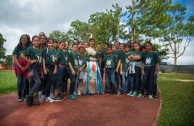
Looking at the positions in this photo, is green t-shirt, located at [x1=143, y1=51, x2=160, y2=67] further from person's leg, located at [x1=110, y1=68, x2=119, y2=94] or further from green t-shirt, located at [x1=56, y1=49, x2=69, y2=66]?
green t-shirt, located at [x1=56, y1=49, x2=69, y2=66]

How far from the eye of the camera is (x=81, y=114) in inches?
170

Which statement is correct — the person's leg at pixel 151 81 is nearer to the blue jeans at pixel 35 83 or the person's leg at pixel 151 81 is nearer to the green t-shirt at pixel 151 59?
the green t-shirt at pixel 151 59

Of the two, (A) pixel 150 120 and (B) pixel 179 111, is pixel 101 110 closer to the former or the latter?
(A) pixel 150 120

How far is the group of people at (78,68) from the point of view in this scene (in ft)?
18.0

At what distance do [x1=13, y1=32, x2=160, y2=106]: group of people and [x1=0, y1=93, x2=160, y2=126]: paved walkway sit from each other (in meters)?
0.54

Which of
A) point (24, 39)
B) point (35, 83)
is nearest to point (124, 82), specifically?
point (35, 83)

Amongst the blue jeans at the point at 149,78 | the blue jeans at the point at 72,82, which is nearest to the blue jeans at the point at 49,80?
the blue jeans at the point at 72,82

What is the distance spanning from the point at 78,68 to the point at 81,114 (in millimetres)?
2462

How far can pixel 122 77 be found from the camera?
288 inches

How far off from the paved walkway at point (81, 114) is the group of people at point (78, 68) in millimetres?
544

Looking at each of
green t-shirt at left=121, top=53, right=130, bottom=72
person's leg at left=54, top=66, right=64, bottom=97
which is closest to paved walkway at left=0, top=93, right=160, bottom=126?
person's leg at left=54, top=66, right=64, bottom=97

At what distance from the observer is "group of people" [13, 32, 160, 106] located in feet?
18.0

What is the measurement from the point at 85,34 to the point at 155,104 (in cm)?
3887

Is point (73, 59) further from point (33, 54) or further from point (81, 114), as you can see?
point (81, 114)
